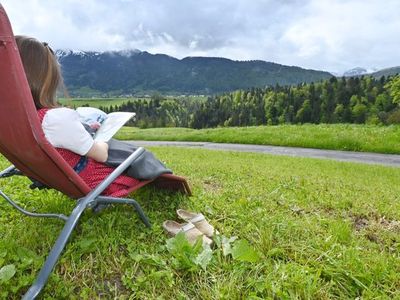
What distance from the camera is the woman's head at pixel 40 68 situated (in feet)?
10.2

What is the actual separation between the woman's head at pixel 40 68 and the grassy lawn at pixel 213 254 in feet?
4.34

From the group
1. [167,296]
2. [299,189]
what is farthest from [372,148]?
[167,296]

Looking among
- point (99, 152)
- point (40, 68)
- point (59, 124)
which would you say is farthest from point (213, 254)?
point (40, 68)

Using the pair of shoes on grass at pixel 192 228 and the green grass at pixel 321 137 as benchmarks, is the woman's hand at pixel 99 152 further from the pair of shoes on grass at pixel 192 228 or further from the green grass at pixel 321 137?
the green grass at pixel 321 137

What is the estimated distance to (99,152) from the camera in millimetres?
3346

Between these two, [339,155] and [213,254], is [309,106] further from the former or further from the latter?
[213,254]

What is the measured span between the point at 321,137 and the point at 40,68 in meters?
27.2

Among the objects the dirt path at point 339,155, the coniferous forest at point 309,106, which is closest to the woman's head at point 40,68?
the dirt path at point 339,155

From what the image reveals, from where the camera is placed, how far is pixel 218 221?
406cm

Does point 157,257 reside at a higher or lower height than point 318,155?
higher

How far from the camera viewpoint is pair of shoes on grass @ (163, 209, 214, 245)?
3434 millimetres

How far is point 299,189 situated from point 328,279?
3.13 metres

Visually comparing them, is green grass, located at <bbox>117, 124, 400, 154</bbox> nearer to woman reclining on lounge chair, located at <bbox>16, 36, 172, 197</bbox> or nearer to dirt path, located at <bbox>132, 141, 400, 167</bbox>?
dirt path, located at <bbox>132, 141, 400, 167</bbox>

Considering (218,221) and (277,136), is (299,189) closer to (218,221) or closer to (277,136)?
(218,221)
